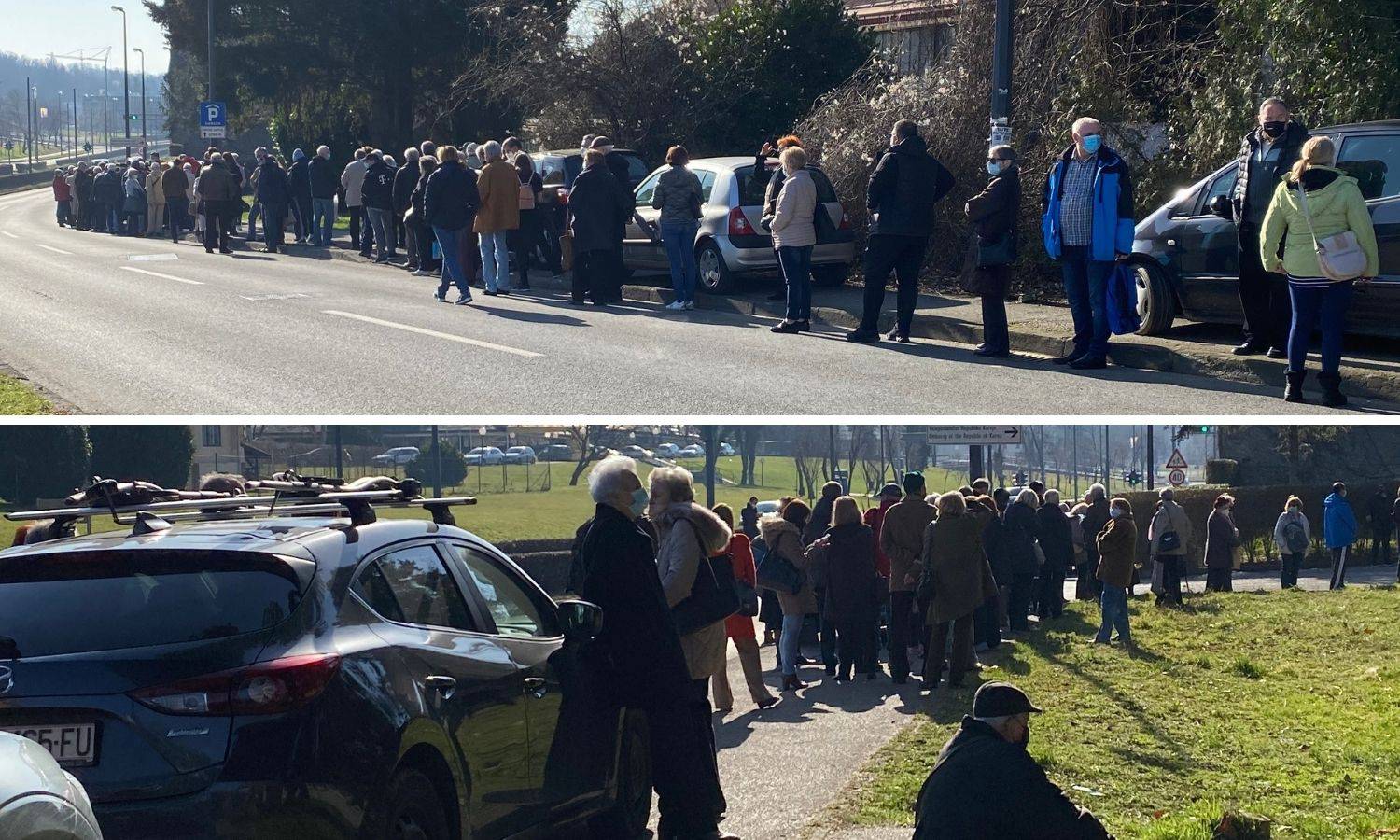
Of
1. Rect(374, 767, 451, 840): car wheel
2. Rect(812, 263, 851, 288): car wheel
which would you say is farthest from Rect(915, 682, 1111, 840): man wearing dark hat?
Rect(812, 263, 851, 288): car wheel

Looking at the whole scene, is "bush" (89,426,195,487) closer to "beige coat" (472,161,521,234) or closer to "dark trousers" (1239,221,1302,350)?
"beige coat" (472,161,521,234)

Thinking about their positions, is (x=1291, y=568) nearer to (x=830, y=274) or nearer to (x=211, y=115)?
(x=830, y=274)

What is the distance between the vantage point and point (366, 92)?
4572 centimetres

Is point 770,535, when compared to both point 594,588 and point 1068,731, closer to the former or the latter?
point 1068,731

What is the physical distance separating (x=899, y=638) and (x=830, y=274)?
785 centimetres

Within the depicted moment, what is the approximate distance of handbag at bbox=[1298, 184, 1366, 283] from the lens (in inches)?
417

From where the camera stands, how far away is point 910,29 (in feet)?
96.6

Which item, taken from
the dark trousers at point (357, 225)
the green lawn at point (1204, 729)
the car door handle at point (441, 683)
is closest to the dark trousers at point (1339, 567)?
the green lawn at point (1204, 729)

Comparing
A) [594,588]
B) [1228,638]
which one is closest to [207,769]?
[594,588]

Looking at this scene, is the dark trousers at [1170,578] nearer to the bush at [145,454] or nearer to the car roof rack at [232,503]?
the bush at [145,454]

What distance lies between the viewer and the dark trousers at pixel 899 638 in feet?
40.2

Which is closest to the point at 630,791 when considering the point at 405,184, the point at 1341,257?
the point at 1341,257

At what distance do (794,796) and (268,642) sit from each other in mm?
4105

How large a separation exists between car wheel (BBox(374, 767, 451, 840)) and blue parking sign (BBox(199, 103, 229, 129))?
42.3 meters
